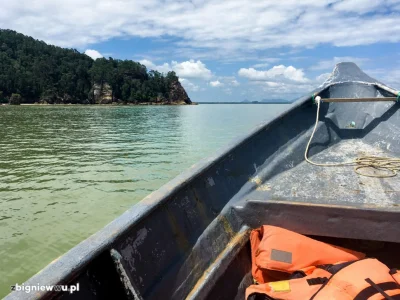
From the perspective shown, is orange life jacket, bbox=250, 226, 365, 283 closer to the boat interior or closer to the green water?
the boat interior

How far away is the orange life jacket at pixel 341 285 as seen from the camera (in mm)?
1553

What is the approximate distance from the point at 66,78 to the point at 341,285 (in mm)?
115067

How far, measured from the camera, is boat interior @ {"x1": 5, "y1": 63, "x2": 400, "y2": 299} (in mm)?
→ 1352

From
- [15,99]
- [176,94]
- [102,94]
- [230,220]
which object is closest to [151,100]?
[176,94]

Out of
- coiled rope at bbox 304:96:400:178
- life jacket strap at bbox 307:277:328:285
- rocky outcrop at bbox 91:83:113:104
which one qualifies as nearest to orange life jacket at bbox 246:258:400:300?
life jacket strap at bbox 307:277:328:285

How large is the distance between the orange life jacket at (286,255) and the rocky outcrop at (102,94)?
11465 cm

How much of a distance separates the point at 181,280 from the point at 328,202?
1211 mm

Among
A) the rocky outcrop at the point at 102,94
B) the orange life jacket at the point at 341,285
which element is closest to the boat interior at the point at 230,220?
the orange life jacket at the point at 341,285

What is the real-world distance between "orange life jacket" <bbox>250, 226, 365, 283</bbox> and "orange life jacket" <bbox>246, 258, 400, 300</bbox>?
0.41 ft

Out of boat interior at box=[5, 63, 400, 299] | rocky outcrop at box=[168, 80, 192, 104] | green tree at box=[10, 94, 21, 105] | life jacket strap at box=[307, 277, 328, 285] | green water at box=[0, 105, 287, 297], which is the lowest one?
green water at box=[0, 105, 287, 297]

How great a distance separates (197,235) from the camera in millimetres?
2004

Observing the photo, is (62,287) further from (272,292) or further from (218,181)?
(218,181)

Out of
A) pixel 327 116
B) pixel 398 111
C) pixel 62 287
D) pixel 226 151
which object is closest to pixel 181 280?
pixel 62 287

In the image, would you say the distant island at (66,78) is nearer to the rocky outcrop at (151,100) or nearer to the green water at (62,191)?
the rocky outcrop at (151,100)
